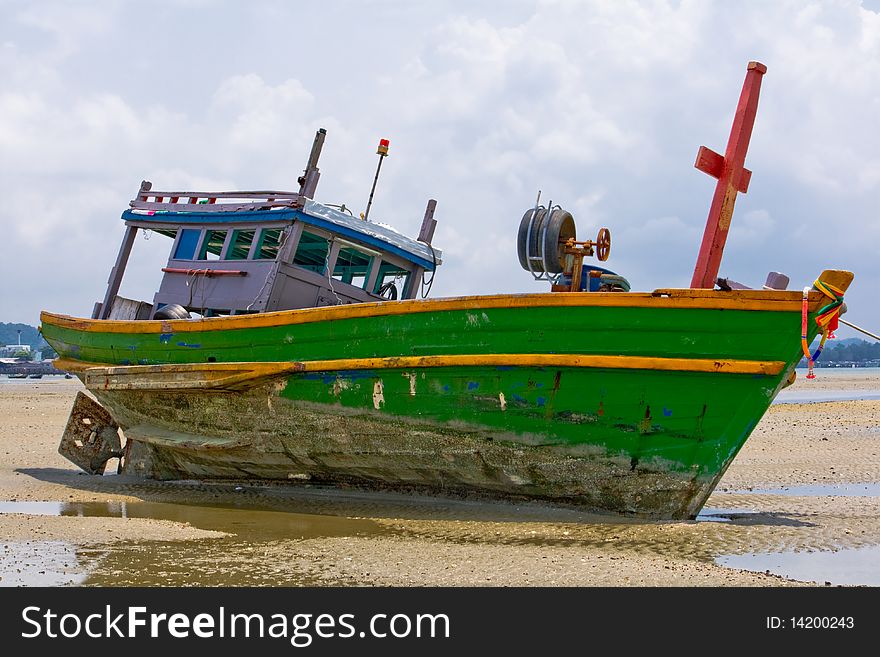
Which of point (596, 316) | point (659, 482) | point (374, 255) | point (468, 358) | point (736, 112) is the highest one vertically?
point (736, 112)

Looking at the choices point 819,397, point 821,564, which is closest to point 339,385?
point 821,564

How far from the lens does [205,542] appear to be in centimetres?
701

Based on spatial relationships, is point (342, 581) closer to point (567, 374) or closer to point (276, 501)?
point (567, 374)

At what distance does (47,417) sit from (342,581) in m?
18.1

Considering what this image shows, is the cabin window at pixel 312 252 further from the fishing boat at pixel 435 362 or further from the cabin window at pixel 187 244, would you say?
the cabin window at pixel 187 244

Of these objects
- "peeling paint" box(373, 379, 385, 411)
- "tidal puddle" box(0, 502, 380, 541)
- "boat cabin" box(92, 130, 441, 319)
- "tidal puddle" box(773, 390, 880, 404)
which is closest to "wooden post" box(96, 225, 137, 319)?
"boat cabin" box(92, 130, 441, 319)

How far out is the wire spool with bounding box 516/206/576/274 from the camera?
8.30m

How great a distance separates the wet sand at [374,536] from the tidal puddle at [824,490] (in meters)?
0.08

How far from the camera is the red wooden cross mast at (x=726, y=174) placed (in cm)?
805

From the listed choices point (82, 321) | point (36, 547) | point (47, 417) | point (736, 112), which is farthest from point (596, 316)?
point (47, 417)

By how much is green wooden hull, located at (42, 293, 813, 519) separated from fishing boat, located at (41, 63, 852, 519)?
0.02 metres

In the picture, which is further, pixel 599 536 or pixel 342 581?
pixel 599 536

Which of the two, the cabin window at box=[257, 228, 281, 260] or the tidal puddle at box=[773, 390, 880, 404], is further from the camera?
the tidal puddle at box=[773, 390, 880, 404]

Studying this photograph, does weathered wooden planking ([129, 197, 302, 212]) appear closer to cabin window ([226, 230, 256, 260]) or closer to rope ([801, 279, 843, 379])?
cabin window ([226, 230, 256, 260])
